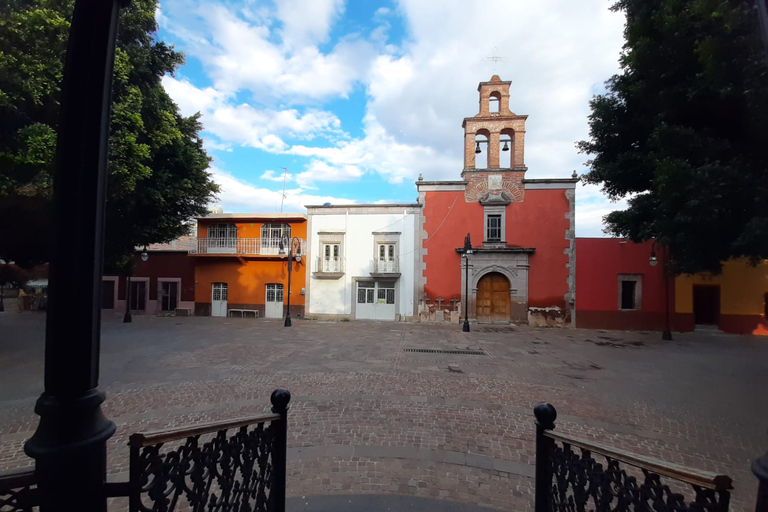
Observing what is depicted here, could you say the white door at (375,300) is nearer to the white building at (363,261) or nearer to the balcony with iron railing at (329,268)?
the white building at (363,261)

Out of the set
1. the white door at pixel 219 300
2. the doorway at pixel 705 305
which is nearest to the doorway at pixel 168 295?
the white door at pixel 219 300

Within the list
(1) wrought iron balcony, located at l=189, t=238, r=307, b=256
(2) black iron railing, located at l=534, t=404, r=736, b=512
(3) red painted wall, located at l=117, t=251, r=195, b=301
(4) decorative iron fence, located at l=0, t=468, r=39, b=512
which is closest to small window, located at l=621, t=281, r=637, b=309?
(1) wrought iron balcony, located at l=189, t=238, r=307, b=256

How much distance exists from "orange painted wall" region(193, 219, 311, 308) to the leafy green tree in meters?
16.5

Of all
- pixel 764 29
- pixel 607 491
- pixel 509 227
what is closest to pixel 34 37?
pixel 764 29

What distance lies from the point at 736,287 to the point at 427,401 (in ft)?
62.2

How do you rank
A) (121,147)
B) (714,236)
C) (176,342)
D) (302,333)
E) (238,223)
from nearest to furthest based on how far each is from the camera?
(714,236) → (121,147) → (176,342) → (302,333) → (238,223)

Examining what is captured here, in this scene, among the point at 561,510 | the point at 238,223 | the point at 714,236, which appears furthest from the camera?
the point at 238,223

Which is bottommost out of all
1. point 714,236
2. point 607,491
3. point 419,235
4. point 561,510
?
point 561,510

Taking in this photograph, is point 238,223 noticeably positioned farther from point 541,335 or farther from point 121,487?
point 121,487

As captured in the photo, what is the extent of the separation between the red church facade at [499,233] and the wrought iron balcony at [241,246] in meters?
8.05

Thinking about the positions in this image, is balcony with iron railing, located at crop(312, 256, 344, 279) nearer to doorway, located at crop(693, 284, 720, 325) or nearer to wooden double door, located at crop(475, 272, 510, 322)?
wooden double door, located at crop(475, 272, 510, 322)

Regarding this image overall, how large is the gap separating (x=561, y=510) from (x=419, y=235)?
16.5 meters

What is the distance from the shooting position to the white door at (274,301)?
1962 centimetres

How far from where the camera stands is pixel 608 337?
1465cm
